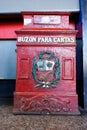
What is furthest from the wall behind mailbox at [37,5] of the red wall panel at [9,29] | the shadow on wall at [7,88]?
the shadow on wall at [7,88]

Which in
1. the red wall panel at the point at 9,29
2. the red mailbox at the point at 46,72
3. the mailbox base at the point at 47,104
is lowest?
the mailbox base at the point at 47,104

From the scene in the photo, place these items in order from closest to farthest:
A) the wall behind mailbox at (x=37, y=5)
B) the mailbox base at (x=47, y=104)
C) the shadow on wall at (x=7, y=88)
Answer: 1. the mailbox base at (x=47, y=104)
2. the wall behind mailbox at (x=37, y=5)
3. the shadow on wall at (x=7, y=88)

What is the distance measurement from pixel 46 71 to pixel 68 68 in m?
0.20

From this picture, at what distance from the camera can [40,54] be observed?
1.68 meters

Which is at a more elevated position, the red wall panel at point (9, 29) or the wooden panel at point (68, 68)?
the red wall panel at point (9, 29)

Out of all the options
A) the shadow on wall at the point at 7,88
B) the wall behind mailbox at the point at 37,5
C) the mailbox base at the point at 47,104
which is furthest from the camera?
the shadow on wall at the point at 7,88

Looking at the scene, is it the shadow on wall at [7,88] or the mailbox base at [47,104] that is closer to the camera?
the mailbox base at [47,104]

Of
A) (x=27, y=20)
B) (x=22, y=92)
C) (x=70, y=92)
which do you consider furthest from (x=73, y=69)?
(x=27, y=20)

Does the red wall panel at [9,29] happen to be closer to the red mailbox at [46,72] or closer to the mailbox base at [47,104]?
the red mailbox at [46,72]

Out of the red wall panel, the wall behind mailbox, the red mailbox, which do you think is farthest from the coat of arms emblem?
the red wall panel

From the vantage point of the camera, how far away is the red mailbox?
5.34 feet

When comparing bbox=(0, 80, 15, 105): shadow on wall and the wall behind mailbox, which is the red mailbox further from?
bbox=(0, 80, 15, 105): shadow on wall

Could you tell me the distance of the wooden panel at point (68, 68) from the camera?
5.48ft

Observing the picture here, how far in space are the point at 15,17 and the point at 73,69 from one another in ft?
3.53
